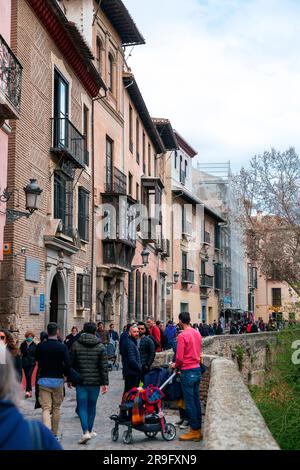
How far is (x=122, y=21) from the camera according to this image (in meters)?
28.9

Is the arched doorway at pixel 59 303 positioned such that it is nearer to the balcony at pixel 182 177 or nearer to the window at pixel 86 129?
the window at pixel 86 129

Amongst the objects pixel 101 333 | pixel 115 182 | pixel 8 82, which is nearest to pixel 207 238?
pixel 115 182

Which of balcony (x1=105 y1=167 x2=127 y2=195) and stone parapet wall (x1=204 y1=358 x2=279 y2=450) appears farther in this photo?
balcony (x1=105 y1=167 x2=127 y2=195)

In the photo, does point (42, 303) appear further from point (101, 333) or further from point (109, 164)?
point (109, 164)

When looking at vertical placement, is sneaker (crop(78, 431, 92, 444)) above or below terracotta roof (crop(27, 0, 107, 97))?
below

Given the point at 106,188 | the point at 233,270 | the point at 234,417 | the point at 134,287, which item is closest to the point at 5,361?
the point at 234,417

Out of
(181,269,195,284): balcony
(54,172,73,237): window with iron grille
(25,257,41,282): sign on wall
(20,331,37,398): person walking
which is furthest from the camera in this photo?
(181,269,195,284): balcony

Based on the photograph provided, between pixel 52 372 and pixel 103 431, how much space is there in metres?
2.05

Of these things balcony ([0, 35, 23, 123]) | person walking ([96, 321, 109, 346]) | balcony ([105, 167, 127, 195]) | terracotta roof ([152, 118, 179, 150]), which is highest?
terracotta roof ([152, 118, 179, 150])

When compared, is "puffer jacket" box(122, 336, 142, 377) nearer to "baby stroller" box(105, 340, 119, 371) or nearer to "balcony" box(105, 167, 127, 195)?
"baby stroller" box(105, 340, 119, 371)

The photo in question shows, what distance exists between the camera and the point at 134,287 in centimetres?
3328

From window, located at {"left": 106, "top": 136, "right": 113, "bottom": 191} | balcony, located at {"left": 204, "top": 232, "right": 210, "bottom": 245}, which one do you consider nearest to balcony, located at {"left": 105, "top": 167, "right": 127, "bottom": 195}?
window, located at {"left": 106, "top": 136, "right": 113, "bottom": 191}

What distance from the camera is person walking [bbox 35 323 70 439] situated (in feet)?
32.4

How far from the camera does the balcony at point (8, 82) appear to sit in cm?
1448
